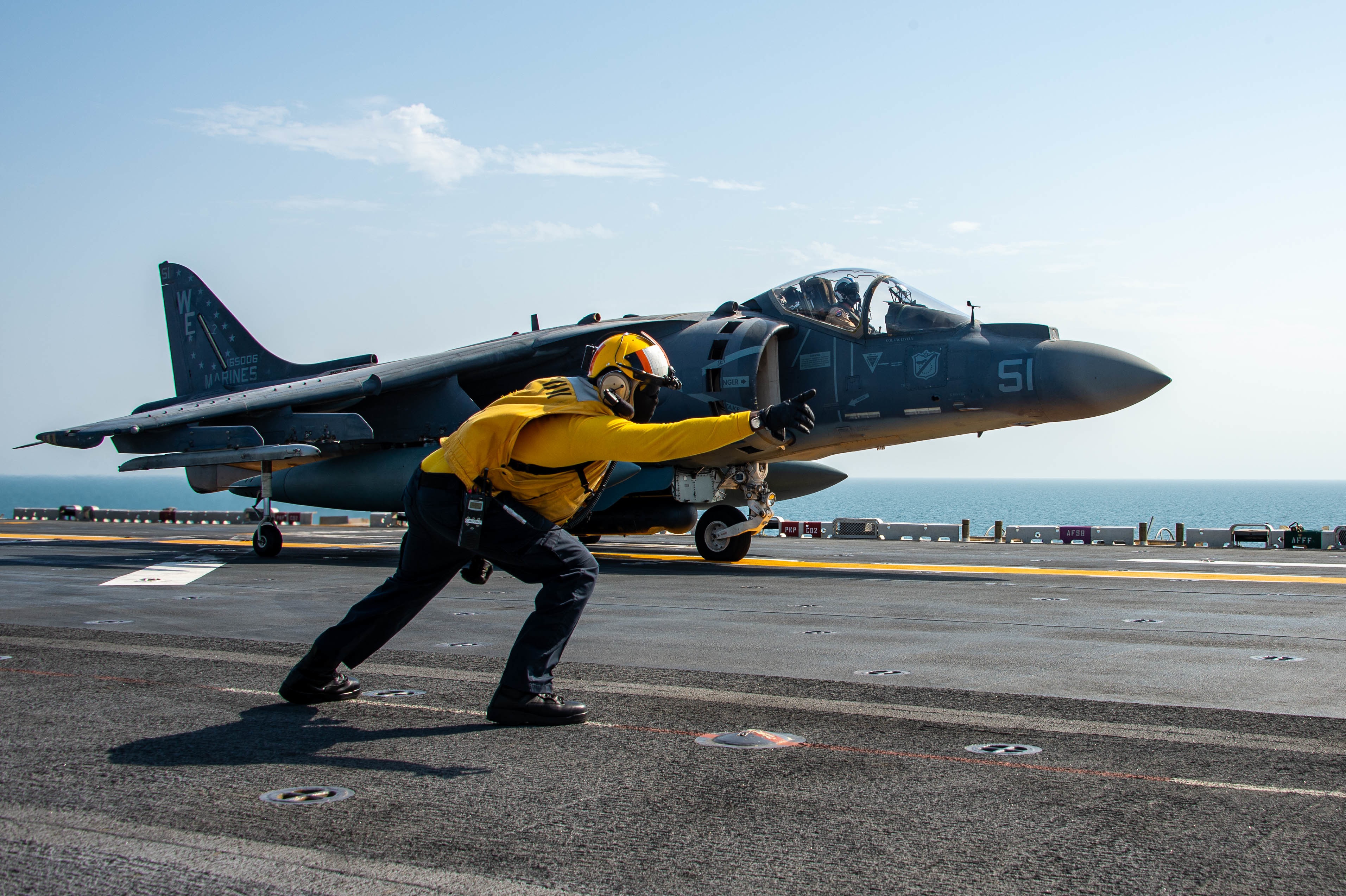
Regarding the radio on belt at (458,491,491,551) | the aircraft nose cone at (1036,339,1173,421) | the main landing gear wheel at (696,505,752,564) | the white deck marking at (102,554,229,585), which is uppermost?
the aircraft nose cone at (1036,339,1173,421)

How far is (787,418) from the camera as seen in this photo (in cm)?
441

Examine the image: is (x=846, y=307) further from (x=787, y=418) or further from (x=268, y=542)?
(x=787, y=418)

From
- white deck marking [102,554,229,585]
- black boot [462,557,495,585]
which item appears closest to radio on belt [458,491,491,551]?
black boot [462,557,495,585]

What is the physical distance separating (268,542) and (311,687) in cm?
1417

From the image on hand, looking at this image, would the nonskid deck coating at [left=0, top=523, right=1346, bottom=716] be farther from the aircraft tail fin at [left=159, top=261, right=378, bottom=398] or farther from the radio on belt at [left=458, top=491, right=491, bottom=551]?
the aircraft tail fin at [left=159, top=261, right=378, bottom=398]

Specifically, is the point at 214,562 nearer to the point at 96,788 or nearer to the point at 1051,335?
the point at 1051,335

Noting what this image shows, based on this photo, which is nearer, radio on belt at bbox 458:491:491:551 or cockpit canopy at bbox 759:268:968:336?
radio on belt at bbox 458:491:491:551

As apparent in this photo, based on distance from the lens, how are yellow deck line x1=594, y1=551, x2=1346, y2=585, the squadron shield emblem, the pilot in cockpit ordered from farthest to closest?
the pilot in cockpit → the squadron shield emblem → yellow deck line x1=594, y1=551, x2=1346, y2=585

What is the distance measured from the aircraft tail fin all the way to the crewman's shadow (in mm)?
19087

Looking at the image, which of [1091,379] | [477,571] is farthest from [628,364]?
[1091,379]

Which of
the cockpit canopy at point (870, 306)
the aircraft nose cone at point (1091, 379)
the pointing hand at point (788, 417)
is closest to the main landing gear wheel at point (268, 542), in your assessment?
the cockpit canopy at point (870, 306)

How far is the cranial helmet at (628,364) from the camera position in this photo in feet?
17.0

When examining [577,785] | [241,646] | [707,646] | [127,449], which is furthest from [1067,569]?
[127,449]

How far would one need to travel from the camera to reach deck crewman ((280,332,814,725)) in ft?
16.5
